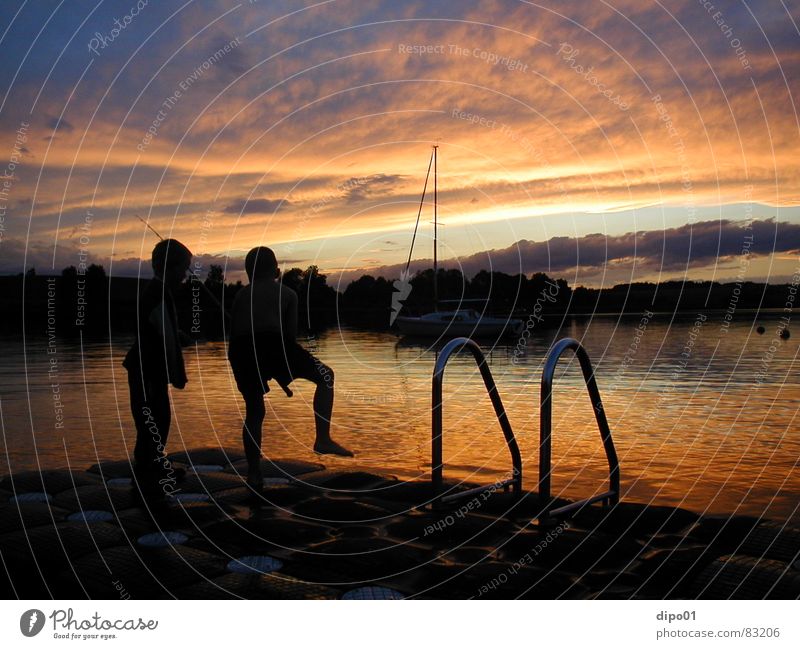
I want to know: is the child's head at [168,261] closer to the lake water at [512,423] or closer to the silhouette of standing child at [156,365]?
the silhouette of standing child at [156,365]

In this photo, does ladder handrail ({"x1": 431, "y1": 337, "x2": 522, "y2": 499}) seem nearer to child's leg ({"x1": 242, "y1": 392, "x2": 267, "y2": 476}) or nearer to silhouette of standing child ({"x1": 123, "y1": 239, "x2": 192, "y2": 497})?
child's leg ({"x1": 242, "y1": 392, "x2": 267, "y2": 476})

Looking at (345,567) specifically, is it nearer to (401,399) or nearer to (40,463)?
(40,463)

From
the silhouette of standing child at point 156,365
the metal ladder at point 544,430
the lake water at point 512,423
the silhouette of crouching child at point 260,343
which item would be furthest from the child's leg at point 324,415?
the lake water at point 512,423

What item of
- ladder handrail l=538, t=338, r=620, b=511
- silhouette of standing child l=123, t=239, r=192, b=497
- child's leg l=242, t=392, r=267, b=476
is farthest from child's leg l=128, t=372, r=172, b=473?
ladder handrail l=538, t=338, r=620, b=511

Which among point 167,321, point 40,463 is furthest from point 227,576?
point 40,463

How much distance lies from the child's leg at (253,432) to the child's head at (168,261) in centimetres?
119

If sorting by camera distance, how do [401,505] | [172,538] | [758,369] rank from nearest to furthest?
[172,538]
[401,505]
[758,369]

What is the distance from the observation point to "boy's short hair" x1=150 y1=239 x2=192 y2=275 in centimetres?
677

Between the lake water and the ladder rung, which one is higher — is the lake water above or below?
below

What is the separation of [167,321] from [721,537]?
14.3 feet

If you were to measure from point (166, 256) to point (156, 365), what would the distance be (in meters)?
0.90

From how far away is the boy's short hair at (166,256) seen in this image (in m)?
6.77

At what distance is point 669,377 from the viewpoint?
2073 cm
